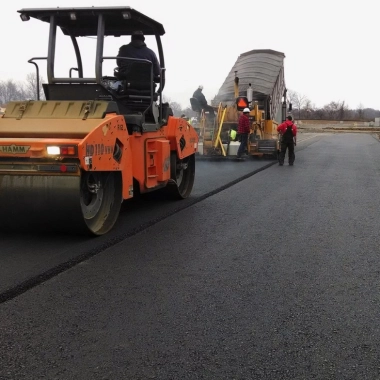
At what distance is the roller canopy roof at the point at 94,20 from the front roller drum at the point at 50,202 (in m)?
2.00

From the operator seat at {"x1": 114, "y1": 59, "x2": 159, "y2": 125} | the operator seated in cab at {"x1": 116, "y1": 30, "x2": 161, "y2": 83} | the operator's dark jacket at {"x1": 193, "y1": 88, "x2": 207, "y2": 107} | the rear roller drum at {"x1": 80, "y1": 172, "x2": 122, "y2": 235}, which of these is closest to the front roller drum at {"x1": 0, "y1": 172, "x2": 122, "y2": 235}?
the rear roller drum at {"x1": 80, "y1": 172, "x2": 122, "y2": 235}

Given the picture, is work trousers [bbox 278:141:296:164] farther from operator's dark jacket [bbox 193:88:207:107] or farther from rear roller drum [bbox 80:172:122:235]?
rear roller drum [bbox 80:172:122:235]

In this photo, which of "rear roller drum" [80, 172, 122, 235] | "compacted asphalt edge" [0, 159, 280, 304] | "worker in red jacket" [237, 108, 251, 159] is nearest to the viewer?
"compacted asphalt edge" [0, 159, 280, 304]

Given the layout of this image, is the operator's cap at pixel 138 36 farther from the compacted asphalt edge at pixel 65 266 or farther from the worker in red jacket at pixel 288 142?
the worker in red jacket at pixel 288 142

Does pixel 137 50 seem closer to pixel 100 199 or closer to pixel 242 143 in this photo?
pixel 100 199

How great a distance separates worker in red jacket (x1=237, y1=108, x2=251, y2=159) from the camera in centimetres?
1478

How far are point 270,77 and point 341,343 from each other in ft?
52.5

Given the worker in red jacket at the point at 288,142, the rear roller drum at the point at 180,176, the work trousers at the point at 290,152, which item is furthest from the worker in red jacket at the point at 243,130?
the rear roller drum at the point at 180,176

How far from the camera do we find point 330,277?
13.2ft

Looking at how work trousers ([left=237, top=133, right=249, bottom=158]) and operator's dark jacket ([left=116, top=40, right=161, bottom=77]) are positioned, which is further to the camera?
work trousers ([left=237, top=133, right=249, bottom=158])

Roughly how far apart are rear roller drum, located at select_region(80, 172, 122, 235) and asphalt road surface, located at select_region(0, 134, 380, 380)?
275 millimetres

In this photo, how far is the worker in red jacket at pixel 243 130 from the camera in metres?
14.8

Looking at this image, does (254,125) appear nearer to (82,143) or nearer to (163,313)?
(82,143)

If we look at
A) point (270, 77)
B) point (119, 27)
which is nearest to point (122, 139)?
point (119, 27)
